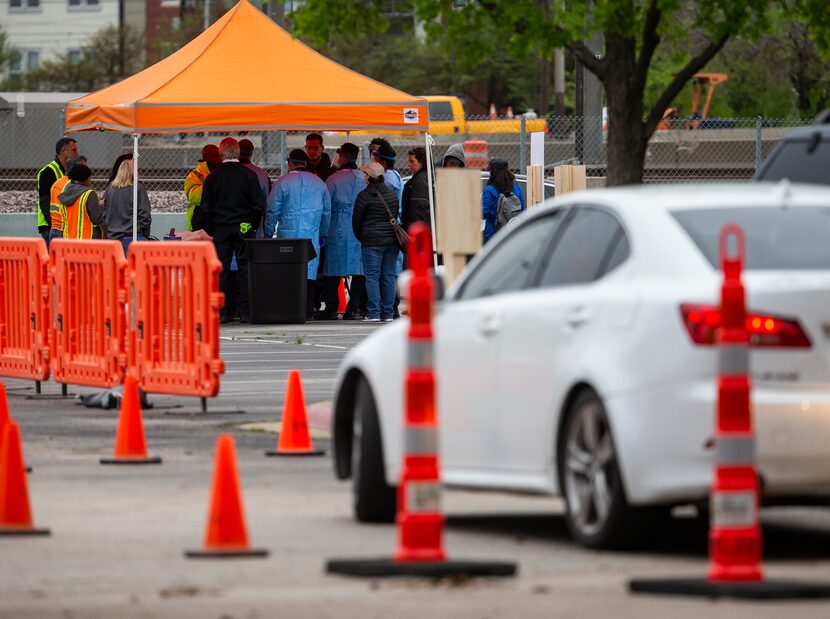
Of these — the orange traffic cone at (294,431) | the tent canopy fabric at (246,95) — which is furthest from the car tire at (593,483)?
the tent canopy fabric at (246,95)

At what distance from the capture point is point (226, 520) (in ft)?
29.0

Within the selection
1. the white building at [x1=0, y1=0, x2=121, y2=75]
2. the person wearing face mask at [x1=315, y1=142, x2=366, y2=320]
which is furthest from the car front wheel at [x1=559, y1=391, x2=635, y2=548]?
the white building at [x1=0, y1=0, x2=121, y2=75]

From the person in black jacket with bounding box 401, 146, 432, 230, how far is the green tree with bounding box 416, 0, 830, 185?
9727 millimetres

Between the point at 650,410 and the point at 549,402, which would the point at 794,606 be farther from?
the point at 549,402

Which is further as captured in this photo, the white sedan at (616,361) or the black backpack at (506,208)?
the black backpack at (506,208)

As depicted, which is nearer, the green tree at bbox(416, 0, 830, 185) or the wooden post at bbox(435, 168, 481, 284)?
the wooden post at bbox(435, 168, 481, 284)

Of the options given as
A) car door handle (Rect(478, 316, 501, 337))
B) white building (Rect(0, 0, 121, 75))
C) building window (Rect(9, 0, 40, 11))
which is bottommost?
car door handle (Rect(478, 316, 501, 337))

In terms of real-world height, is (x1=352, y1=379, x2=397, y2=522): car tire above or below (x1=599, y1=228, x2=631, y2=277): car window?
below

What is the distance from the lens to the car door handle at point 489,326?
956 centimetres

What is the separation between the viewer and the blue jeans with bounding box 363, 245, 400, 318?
2688 centimetres

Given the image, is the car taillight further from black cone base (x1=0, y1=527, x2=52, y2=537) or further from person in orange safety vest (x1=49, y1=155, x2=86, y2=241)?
person in orange safety vest (x1=49, y1=155, x2=86, y2=241)

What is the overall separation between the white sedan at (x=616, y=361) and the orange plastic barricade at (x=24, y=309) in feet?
24.5

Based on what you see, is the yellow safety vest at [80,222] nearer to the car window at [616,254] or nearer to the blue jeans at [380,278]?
the blue jeans at [380,278]

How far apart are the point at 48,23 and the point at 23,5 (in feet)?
5.49
